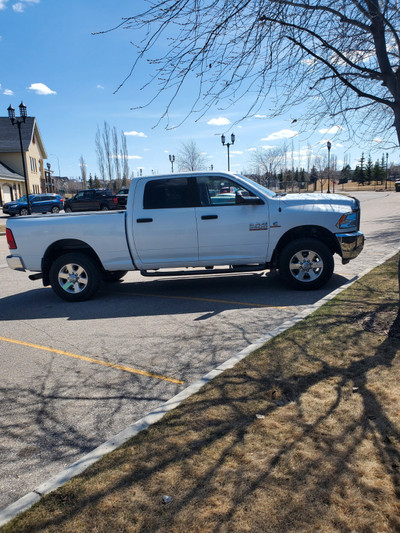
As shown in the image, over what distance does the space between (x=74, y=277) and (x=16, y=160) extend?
48.7 meters

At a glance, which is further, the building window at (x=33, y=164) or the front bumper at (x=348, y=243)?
the building window at (x=33, y=164)

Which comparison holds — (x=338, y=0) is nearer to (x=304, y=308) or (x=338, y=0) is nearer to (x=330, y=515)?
(x=304, y=308)

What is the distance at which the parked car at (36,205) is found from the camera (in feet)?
110

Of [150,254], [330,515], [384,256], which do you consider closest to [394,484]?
[330,515]

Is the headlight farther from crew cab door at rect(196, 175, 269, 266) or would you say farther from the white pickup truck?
crew cab door at rect(196, 175, 269, 266)

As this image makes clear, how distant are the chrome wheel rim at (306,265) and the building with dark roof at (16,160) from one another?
1676 inches

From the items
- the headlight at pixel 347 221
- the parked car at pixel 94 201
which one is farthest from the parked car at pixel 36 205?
the headlight at pixel 347 221

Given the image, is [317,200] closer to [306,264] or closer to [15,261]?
[306,264]

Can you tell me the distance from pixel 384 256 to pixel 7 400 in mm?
8908

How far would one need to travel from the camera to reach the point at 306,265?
7.39 m

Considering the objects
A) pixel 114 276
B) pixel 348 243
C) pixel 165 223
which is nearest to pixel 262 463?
pixel 165 223

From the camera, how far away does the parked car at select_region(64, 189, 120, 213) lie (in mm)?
35312

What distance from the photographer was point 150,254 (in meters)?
7.53

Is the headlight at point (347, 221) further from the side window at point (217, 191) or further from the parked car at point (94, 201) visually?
the parked car at point (94, 201)
